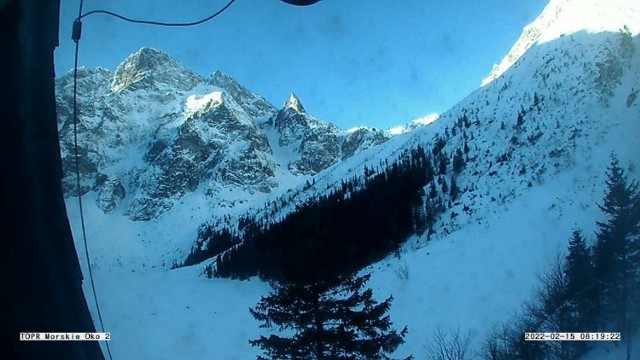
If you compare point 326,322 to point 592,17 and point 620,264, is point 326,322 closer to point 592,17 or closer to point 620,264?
point 620,264

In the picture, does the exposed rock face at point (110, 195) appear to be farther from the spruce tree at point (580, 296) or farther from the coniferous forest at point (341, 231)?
the spruce tree at point (580, 296)

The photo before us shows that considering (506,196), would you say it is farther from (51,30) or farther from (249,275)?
(51,30)

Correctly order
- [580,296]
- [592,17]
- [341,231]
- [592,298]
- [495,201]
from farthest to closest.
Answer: [592,17] → [495,201] → [580,296] → [592,298] → [341,231]

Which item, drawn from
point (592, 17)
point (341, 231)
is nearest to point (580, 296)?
point (341, 231)

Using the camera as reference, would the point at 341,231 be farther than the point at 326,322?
Yes

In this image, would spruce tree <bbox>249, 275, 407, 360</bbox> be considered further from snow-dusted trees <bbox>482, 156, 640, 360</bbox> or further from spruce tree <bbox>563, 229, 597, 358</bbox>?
spruce tree <bbox>563, 229, 597, 358</bbox>

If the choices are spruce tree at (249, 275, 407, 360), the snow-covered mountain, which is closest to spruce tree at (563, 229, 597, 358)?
the snow-covered mountain

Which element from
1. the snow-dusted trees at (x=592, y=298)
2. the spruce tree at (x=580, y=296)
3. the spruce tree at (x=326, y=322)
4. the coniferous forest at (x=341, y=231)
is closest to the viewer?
the spruce tree at (x=326, y=322)

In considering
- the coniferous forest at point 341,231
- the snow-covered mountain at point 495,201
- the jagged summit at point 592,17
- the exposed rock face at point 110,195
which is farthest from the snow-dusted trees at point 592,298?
the exposed rock face at point 110,195
